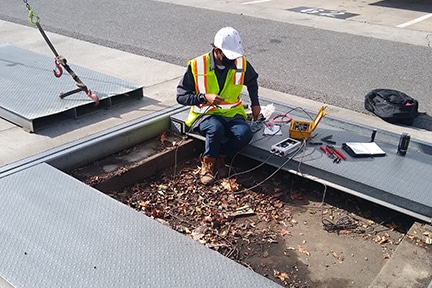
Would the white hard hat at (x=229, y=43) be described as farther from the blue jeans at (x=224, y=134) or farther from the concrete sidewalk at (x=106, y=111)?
the concrete sidewalk at (x=106, y=111)

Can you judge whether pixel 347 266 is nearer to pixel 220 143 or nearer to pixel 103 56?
pixel 220 143

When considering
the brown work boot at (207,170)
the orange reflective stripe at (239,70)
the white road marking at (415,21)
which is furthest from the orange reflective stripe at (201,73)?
the white road marking at (415,21)

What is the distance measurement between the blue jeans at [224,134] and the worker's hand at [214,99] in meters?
0.23

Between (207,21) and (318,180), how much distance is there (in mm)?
7039

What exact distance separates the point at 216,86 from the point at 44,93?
2.00m

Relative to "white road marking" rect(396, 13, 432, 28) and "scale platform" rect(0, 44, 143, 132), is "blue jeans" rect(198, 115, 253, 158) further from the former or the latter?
"white road marking" rect(396, 13, 432, 28)

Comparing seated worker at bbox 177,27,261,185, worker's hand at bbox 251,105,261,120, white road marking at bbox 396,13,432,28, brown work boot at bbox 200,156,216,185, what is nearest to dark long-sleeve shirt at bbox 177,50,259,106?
seated worker at bbox 177,27,261,185

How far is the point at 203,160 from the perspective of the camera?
14.5 ft

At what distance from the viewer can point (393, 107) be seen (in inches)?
213

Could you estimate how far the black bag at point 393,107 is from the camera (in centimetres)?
534

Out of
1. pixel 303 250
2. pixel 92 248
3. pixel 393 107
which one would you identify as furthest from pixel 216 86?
pixel 393 107

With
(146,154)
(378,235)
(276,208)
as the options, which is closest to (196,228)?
(276,208)

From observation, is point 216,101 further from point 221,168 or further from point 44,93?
Result: point 44,93

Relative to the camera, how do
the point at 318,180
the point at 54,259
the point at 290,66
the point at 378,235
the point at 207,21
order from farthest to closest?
the point at 207,21, the point at 290,66, the point at 318,180, the point at 378,235, the point at 54,259
